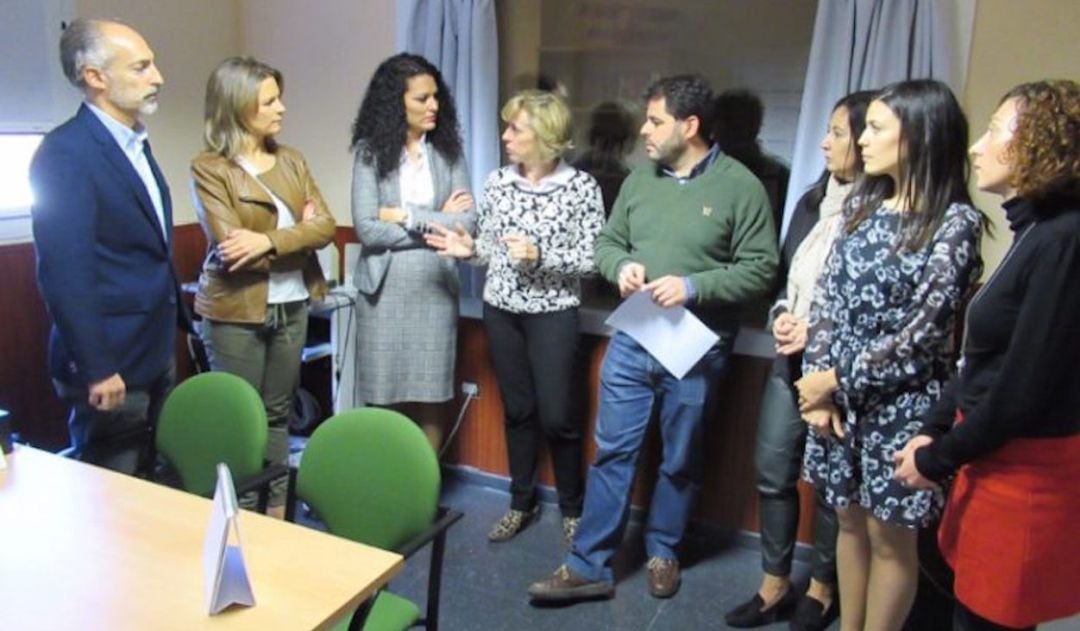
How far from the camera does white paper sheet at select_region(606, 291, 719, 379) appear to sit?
7.11 ft

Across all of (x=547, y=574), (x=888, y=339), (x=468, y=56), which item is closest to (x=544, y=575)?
(x=547, y=574)

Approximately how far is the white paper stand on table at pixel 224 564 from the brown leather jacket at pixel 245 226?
1279 millimetres

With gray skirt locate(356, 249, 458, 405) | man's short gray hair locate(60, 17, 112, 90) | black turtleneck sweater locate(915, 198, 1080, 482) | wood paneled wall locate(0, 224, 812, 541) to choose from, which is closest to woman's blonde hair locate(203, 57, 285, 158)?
man's short gray hair locate(60, 17, 112, 90)

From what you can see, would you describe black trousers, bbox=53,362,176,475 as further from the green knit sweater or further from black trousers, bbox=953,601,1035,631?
black trousers, bbox=953,601,1035,631

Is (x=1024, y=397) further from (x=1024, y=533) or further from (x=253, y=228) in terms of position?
(x=253, y=228)

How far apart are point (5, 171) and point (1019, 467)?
3100 millimetres

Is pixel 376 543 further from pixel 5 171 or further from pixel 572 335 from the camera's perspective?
pixel 5 171

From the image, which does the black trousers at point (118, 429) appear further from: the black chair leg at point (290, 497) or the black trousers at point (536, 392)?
the black trousers at point (536, 392)

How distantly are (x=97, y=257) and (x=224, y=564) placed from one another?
1164 millimetres

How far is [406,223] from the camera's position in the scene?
2543mm

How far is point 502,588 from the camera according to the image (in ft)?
8.05

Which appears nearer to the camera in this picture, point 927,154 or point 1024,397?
point 1024,397

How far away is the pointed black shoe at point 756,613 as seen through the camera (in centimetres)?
228

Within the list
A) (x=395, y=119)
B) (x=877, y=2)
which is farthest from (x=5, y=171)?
(x=877, y=2)
